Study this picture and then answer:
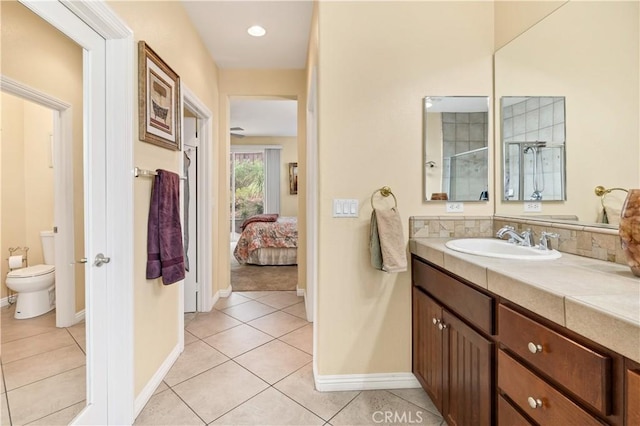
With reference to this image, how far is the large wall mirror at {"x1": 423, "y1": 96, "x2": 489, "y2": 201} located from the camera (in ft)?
6.37

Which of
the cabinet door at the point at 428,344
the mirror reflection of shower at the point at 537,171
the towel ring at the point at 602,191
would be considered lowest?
the cabinet door at the point at 428,344

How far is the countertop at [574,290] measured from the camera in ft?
2.25

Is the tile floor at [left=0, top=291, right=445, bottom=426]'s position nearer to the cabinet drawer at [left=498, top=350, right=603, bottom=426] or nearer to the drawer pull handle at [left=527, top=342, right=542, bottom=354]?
the cabinet drawer at [left=498, top=350, right=603, bottom=426]

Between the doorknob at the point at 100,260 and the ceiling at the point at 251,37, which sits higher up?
the ceiling at the point at 251,37

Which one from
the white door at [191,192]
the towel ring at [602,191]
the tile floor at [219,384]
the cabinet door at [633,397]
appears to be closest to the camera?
the cabinet door at [633,397]

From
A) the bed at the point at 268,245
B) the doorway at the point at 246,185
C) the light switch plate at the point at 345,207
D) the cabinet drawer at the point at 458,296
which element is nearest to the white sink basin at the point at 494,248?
the cabinet drawer at the point at 458,296

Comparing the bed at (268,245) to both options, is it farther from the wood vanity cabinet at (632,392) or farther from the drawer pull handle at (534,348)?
the wood vanity cabinet at (632,392)

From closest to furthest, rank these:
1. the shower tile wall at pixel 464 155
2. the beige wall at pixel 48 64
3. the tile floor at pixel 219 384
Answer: the beige wall at pixel 48 64, the tile floor at pixel 219 384, the shower tile wall at pixel 464 155

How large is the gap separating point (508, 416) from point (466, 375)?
0.26 metres

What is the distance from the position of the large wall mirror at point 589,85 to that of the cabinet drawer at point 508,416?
93 centimetres

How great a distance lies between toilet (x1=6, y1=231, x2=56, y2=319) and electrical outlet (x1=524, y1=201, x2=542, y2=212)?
8.01 ft

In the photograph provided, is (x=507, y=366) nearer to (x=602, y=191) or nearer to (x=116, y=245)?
(x=602, y=191)

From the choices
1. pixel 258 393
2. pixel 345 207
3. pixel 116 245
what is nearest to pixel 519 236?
pixel 345 207

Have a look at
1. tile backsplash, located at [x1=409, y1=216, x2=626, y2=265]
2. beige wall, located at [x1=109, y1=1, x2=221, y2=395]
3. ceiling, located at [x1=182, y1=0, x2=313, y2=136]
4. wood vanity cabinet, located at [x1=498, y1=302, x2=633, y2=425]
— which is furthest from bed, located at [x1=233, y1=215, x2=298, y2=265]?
wood vanity cabinet, located at [x1=498, y1=302, x2=633, y2=425]
